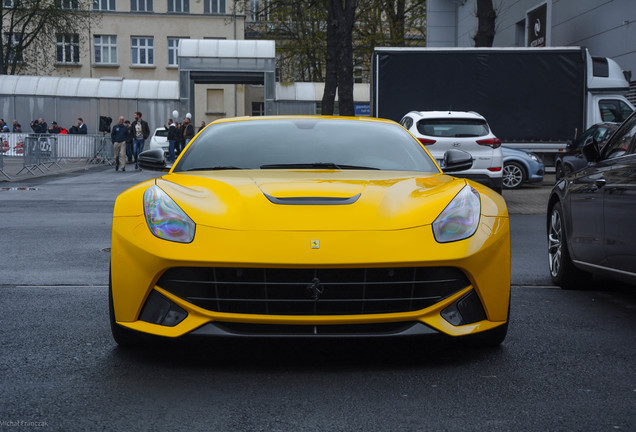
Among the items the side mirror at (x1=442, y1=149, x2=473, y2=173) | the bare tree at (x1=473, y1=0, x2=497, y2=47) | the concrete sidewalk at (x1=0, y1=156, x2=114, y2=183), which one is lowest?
the concrete sidewalk at (x1=0, y1=156, x2=114, y2=183)

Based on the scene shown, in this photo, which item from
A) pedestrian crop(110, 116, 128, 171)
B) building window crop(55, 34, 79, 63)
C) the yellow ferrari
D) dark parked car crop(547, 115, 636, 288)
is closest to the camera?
the yellow ferrari

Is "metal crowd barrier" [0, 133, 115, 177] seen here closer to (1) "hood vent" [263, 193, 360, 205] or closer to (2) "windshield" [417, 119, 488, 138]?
(2) "windshield" [417, 119, 488, 138]

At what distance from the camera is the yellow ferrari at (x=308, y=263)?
4.13m

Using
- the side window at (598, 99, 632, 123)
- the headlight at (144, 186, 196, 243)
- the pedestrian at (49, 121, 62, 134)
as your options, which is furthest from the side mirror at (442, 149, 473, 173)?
the pedestrian at (49, 121, 62, 134)

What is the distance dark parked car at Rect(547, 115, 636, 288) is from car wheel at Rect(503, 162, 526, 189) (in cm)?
1422

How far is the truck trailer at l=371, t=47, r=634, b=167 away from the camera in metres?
23.0

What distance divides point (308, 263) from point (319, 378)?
20.3 inches

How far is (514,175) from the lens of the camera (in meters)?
21.4

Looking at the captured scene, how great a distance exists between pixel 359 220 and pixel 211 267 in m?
0.71

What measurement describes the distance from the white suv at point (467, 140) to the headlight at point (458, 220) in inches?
456

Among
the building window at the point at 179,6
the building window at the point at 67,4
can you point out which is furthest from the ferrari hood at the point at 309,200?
the building window at the point at 179,6

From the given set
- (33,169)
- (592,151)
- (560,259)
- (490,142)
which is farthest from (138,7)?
(592,151)

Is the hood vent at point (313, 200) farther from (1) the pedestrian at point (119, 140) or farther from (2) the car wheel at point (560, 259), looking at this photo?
(1) the pedestrian at point (119, 140)

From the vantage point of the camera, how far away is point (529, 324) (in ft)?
18.0
